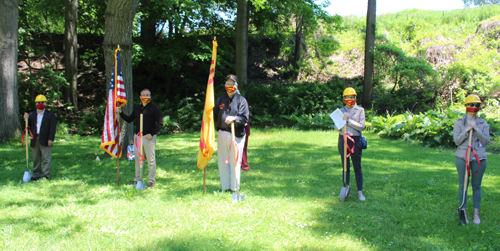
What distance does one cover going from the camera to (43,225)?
521 centimetres

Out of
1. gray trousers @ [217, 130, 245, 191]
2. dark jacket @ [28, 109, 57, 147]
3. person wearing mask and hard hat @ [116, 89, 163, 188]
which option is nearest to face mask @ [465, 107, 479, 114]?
gray trousers @ [217, 130, 245, 191]

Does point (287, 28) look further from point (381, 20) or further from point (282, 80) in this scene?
point (381, 20)

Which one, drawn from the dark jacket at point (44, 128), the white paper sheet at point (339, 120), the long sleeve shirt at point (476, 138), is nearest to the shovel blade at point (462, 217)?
the long sleeve shirt at point (476, 138)

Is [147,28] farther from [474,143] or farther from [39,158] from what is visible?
[474,143]

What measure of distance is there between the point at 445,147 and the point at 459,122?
7.41m

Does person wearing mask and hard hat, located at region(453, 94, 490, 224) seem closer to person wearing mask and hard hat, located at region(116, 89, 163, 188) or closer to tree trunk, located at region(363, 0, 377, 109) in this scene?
person wearing mask and hard hat, located at region(116, 89, 163, 188)

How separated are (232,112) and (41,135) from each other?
14.9ft

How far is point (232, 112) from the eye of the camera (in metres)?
6.46

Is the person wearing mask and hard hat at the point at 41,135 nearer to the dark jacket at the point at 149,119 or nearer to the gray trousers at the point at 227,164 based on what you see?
the dark jacket at the point at 149,119

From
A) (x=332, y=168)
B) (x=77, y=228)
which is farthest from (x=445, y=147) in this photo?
(x=77, y=228)

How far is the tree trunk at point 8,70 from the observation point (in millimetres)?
12484

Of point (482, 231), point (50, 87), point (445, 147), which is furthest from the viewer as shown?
point (50, 87)

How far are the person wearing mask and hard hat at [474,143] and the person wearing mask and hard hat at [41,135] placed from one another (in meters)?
7.94

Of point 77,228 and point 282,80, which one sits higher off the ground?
point 282,80
